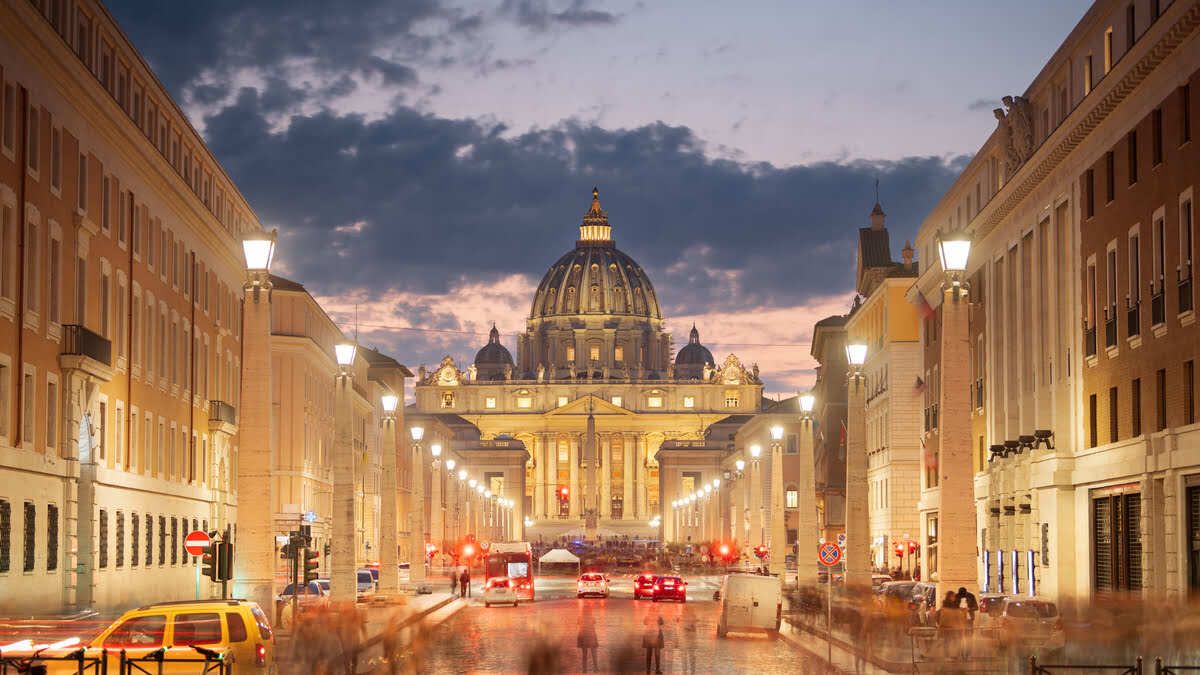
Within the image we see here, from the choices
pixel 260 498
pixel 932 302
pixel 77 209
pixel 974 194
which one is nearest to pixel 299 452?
pixel 932 302

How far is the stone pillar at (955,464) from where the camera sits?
3309 cm

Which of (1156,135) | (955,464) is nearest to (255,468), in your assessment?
(955,464)

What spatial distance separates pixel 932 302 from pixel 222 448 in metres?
28.9

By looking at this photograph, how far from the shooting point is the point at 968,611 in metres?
34.2

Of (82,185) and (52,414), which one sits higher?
(82,185)

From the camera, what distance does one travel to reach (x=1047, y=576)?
54.6 m

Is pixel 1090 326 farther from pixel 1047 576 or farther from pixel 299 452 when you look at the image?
pixel 299 452

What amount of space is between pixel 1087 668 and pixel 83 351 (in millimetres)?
30219

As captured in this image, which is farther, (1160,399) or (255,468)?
(1160,399)

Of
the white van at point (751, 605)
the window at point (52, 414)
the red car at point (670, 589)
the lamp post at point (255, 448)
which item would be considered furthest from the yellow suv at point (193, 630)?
the red car at point (670, 589)

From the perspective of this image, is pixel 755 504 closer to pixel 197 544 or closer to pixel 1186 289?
pixel 1186 289

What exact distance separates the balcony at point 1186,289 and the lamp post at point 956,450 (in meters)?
8.94

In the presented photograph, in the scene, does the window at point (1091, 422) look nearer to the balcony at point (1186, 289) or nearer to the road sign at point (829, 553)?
the road sign at point (829, 553)

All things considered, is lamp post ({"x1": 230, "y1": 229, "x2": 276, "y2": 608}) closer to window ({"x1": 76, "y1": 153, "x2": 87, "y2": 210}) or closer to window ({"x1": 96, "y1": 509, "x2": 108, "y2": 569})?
window ({"x1": 76, "y1": 153, "x2": 87, "y2": 210})
